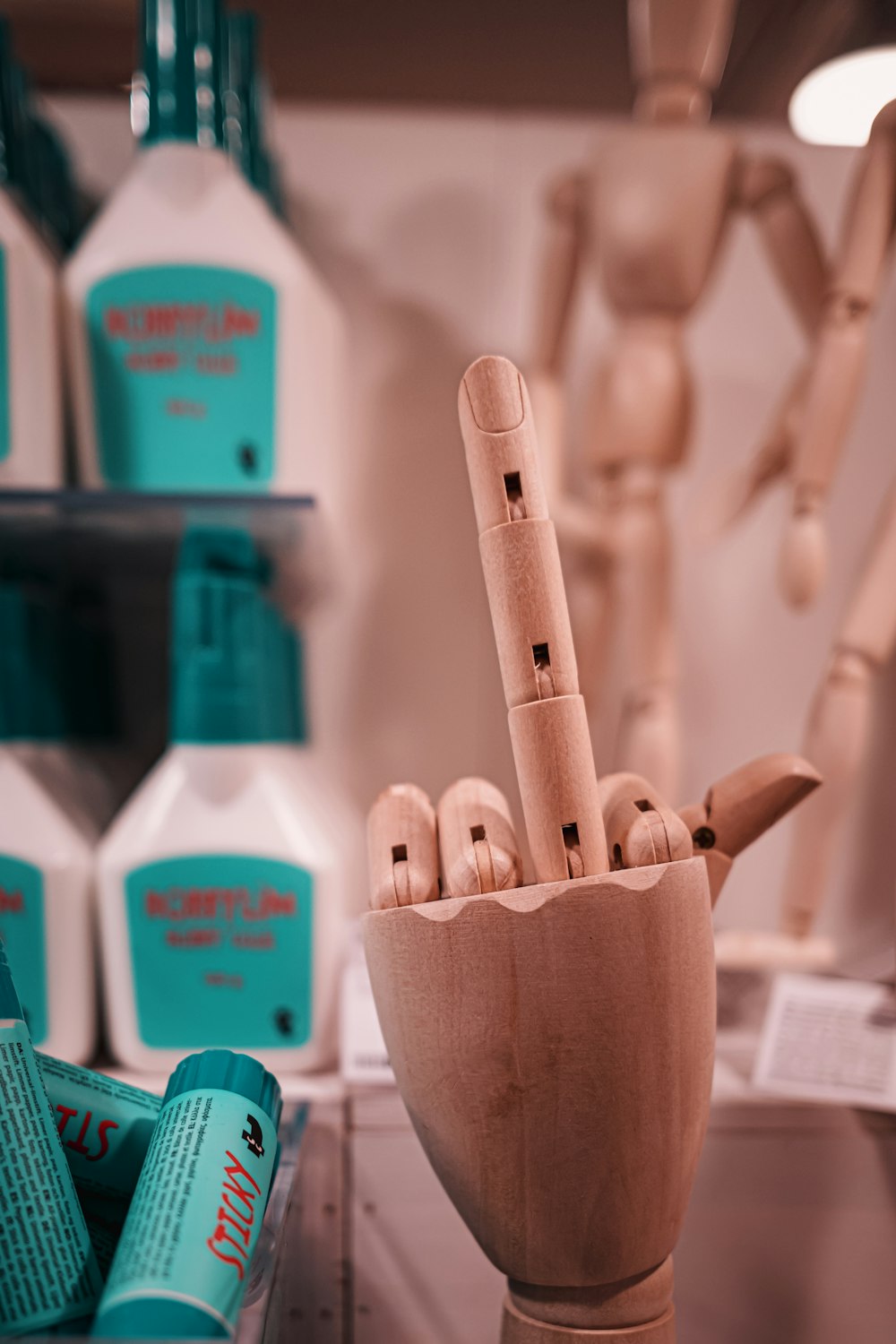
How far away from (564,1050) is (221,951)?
1.03 feet

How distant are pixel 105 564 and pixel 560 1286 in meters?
0.57

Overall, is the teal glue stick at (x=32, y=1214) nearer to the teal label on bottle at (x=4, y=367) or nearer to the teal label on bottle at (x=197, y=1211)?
the teal label on bottle at (x=197, y=1211)

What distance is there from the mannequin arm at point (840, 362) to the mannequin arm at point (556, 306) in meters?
0.16

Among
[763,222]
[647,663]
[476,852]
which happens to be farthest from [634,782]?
[763,222]

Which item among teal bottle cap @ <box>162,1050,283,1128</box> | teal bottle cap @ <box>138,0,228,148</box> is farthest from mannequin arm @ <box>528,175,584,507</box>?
teal bottle cap @ <box>162,1050,283,1128</box>

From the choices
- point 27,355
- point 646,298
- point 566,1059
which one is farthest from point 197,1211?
point 646,298

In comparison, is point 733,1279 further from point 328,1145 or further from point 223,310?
point 223,310

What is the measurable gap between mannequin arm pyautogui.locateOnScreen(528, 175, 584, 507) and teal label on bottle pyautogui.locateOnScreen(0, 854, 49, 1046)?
0.41 metres

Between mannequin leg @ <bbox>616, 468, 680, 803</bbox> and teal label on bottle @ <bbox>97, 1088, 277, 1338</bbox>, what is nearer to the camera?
teal label on bottle @ <bbox>97, 1088, 277, 1338</bbox>

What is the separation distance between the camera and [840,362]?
614mm

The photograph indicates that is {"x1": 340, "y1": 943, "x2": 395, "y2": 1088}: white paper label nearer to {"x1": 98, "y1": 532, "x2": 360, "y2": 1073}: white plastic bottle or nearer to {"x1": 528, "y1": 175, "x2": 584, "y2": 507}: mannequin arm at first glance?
{"x1": 98, "y1": 532, "x2": 360, "y2": 1073}: white plastic bottle

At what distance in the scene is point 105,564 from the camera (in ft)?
2.47

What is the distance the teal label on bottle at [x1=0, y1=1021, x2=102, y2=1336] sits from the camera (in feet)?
0.93

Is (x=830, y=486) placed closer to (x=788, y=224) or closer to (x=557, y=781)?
(x=788, y=224)
